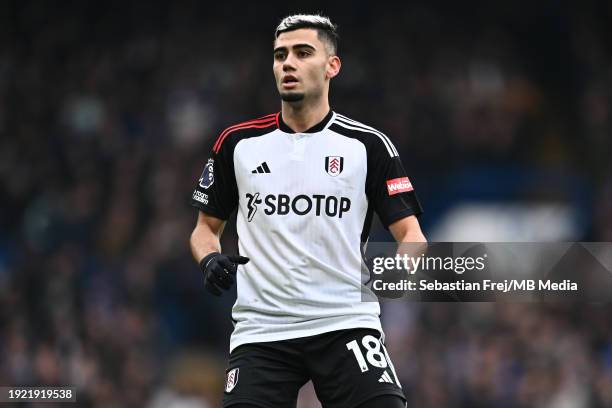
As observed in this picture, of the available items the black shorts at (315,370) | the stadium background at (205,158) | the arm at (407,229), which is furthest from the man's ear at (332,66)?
the stadium background at (205,158)

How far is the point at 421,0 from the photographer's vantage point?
1396 centimetres

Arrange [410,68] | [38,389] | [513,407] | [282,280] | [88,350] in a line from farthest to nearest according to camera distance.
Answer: [410,68] → [88,350] → [513,407] → [38,389] → [282,280]

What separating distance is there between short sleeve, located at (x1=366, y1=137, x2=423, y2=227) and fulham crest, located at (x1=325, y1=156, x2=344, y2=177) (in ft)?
0.42

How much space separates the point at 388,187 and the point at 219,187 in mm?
761

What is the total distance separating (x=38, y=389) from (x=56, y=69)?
5.92 meters

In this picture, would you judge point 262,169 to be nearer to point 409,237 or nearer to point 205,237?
point 205,237

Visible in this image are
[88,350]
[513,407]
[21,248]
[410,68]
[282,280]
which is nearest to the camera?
[282,280]

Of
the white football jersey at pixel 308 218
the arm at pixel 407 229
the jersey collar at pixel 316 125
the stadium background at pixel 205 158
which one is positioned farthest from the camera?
the stadium background at pixel 205 158

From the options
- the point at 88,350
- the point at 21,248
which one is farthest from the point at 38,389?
the point at 21,248

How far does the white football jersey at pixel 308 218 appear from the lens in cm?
473

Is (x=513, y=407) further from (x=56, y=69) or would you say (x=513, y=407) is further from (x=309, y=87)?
(x=56, y=69)

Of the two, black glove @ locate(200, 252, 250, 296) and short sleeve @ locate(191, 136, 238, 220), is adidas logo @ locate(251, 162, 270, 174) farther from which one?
black glove @ locate(200, 252, 250, 296)

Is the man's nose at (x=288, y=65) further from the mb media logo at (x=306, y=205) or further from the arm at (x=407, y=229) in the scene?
the arm at (x=407, y=229)

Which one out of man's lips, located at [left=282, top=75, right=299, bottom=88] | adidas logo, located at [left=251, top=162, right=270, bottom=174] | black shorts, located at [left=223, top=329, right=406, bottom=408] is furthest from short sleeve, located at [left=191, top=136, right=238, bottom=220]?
black shorts, located at [left=223, top=329, right=406, bottom=408]
